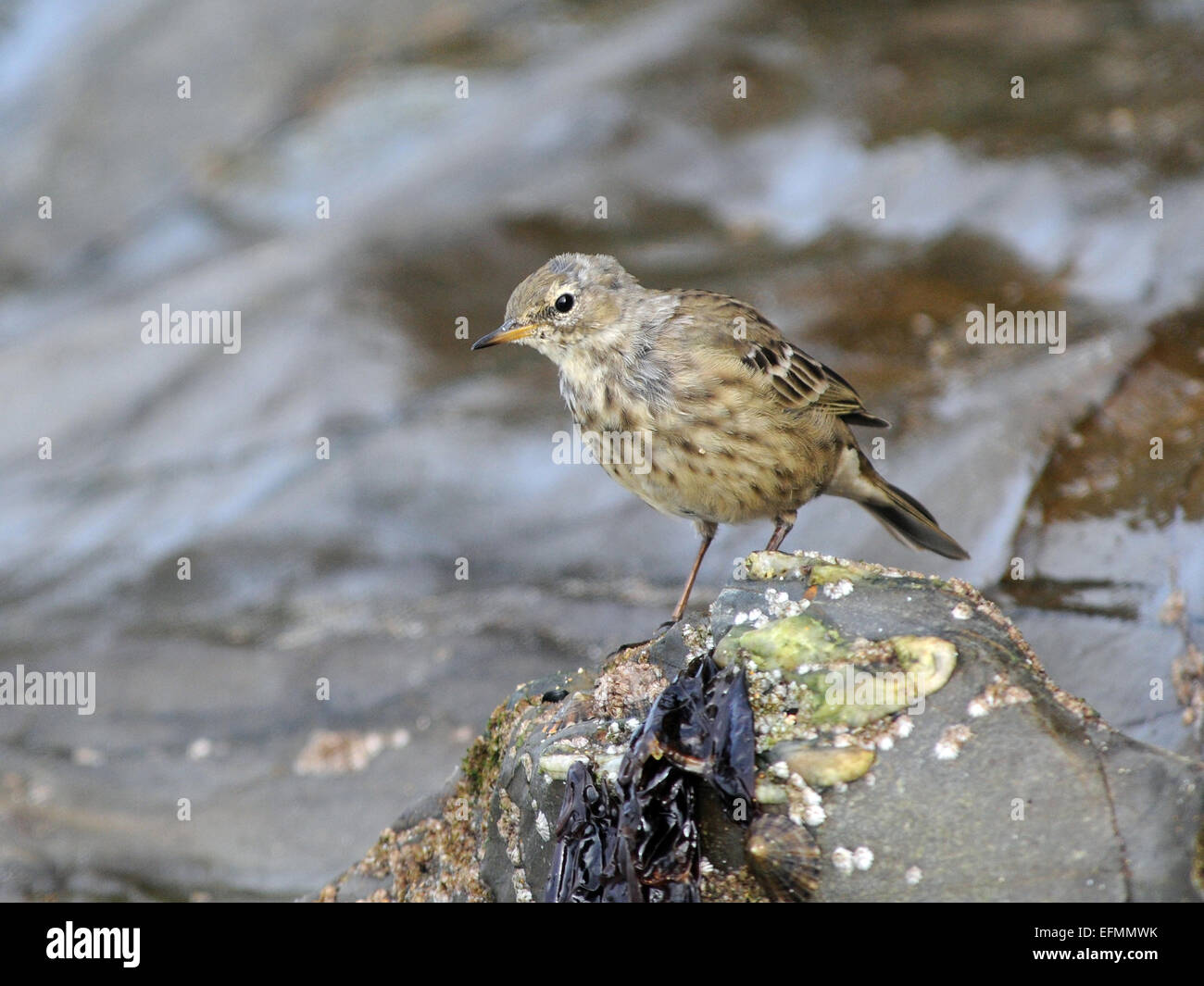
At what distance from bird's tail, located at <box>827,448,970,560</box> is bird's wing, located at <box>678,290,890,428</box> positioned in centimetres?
27

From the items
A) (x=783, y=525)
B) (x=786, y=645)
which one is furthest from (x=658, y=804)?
(x=783, y=525)

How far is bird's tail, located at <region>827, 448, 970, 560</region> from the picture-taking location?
6.09 m

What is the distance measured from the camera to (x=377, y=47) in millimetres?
14133

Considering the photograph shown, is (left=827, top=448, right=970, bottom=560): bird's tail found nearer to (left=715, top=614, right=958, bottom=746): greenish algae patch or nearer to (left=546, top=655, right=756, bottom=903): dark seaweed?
(left=715, top=614, right=958, bottom=746): greenish algae patch

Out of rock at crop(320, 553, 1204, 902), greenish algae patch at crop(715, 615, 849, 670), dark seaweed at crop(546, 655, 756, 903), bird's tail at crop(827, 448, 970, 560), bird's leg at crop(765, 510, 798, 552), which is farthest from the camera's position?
bird's tail at crop(827, 448, 970, 560)

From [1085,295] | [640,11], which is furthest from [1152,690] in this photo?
[640,11]

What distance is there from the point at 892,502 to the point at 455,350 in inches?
179

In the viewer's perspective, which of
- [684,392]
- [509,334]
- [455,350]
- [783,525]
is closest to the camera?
[684,392]

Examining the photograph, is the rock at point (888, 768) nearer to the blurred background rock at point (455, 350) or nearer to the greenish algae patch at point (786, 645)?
the greenish algae patch at point (786, 645)

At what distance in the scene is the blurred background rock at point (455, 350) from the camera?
6.69 meters

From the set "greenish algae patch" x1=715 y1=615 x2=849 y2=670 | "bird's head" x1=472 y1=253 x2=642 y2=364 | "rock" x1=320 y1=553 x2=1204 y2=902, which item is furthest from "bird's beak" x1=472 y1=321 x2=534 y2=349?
"greenish algae patch" x1=715 y1=615 x2=849 y2=670

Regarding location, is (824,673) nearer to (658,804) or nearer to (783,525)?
(658,804)

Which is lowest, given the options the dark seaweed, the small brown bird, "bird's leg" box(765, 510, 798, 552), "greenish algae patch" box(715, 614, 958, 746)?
the dark seaweed

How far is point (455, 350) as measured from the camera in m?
9.83
